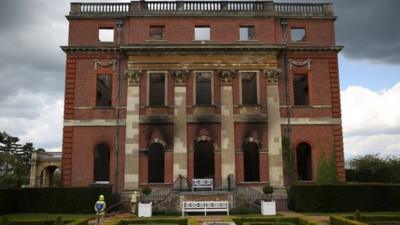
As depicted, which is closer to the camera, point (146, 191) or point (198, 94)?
point (146, 191)

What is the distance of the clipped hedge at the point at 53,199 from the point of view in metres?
23.6

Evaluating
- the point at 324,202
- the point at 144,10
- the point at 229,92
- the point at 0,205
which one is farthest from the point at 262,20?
the point at 0,205

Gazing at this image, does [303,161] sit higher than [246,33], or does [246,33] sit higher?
[246,33]

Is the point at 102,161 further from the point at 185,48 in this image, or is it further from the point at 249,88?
the point at 249,88

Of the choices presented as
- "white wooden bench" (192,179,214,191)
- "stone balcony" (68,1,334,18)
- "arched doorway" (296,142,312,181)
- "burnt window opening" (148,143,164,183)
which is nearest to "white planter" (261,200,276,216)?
"white wooden bench" (192,179,214,191)

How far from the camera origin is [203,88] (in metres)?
28.4

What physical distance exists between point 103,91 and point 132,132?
3.74 m

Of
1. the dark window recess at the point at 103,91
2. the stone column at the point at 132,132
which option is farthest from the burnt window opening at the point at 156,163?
the dark window recess at the point at 103,91

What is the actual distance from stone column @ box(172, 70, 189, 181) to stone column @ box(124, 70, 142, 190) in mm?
2427

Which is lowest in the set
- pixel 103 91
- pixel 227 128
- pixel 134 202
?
pixel 134 202

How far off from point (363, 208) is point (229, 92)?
10639mm

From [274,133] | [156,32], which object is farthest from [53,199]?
[274,133]

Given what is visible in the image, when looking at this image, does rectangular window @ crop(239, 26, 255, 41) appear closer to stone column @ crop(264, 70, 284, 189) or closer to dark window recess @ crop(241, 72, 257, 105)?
dark window recess @ crop(241, 72, 257, 105)

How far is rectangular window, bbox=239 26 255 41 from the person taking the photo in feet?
94.3
